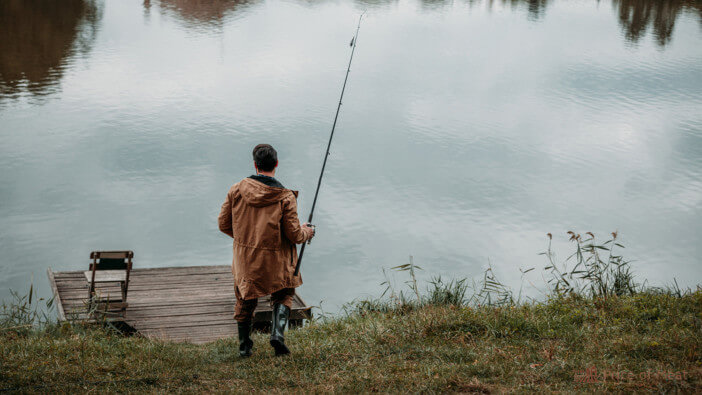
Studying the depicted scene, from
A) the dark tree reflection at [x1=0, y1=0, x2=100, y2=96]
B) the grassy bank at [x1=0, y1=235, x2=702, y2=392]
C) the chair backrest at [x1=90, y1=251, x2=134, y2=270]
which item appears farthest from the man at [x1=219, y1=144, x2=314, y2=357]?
the dark tree reflection at [x1=0, y1=0, x2=100, y2=96]

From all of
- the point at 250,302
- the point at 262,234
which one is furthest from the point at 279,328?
the point at 262,234

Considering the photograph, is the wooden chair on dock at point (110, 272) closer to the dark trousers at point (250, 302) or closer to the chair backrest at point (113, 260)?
the chair backrest at point (113, 260)

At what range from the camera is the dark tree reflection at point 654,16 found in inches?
1280

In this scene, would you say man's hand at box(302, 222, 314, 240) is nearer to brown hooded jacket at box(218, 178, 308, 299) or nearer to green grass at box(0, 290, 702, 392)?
brown hooded jacket at box(218, 178, 308, 299)

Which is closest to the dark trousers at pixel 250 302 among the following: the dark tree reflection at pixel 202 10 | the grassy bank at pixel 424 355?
the grassy bank at pixel 424 355

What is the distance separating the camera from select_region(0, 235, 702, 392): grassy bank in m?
3.88

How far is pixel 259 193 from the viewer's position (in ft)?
14.2

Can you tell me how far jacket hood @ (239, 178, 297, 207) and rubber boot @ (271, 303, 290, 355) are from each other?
2.54ft

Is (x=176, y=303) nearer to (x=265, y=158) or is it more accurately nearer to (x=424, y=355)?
(x=265, y=158)

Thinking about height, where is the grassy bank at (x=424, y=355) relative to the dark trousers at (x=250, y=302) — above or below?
below

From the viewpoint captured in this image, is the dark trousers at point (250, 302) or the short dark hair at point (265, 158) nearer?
the short dark hair at point (265, 158)

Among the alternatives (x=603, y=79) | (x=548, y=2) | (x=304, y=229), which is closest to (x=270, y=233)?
(x=304, y=229)

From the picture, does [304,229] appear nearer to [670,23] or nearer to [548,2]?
[670,23]

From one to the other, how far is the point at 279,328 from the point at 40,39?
26.3 m
